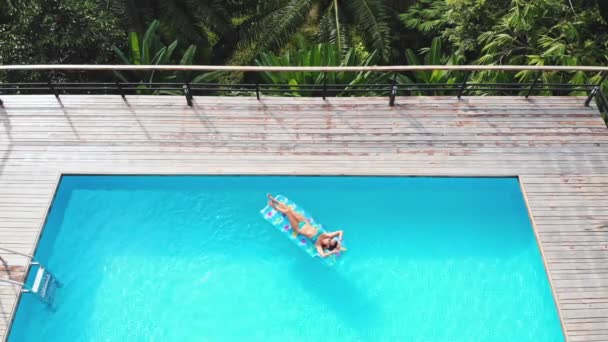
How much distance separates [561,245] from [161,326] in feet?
22.2

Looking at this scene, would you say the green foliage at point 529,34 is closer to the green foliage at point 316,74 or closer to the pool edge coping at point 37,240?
the green foliage at point 316,74

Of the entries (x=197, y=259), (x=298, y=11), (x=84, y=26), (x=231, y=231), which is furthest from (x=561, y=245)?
(x=84, y=26)

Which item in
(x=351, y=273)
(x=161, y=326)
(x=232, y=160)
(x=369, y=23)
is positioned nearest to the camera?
(x=161, y=326)

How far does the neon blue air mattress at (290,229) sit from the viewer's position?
836cm

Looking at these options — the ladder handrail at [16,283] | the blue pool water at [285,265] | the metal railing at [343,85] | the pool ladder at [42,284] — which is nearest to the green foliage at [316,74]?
the metal railing at [343,85]

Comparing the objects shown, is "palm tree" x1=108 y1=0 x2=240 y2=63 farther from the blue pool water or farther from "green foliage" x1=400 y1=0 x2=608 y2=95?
"green foliage" x1=400 y1=0 x2=608 y2=95

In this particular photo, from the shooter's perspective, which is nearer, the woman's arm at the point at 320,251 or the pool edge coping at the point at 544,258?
the pool edge coping at the point at 544,258

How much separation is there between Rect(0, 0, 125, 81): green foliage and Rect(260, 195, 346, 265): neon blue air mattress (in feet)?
22.6

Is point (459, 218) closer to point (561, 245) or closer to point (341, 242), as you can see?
point (561, 245)

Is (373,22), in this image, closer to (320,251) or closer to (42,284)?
(320,251)

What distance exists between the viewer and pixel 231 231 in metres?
8.67

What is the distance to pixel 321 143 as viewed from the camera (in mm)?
9109

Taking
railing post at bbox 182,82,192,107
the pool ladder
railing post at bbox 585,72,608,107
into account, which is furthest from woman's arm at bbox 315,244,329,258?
railing post at bbox 585,72,608,107

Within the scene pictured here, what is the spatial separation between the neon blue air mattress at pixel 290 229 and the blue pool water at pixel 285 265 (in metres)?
0.12
